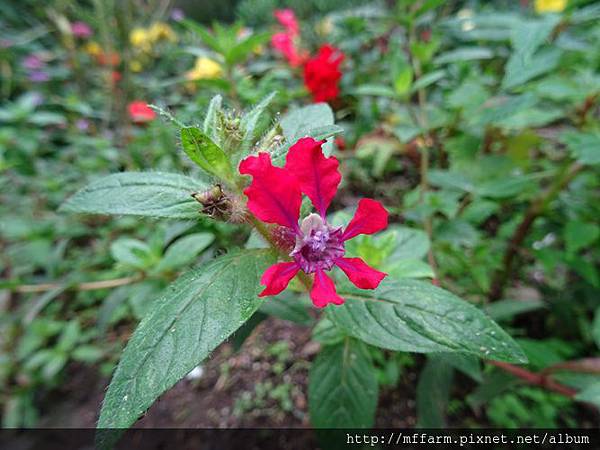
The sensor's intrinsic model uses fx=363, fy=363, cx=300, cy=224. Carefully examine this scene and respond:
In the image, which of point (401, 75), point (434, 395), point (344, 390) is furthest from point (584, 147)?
point (344, 390)

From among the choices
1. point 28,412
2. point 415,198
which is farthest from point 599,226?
point 28,412

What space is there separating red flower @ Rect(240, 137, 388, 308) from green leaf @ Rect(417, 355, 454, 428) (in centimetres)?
65

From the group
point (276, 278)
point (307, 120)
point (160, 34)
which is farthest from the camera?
point (160, 34)

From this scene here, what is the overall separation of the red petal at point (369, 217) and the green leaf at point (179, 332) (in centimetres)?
15

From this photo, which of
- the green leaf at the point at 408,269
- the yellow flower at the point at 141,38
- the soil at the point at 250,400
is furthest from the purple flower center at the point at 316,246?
the yellow flower at the point at 141,38

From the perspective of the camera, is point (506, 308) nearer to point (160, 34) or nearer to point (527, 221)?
point (527, 221)

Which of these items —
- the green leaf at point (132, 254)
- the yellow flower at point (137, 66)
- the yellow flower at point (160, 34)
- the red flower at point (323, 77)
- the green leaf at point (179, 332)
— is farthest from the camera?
the yellow flower at point (160, 34)

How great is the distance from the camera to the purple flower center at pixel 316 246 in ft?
1.72

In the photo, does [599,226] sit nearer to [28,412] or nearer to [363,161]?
[363,161]

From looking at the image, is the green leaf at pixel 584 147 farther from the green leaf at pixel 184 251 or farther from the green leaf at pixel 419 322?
the green leaf at pixel 184 251

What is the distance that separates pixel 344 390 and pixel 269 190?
1.71 feet

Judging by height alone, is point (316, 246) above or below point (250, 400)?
above

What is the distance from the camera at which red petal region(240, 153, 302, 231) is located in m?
0.44

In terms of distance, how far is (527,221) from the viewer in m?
1.20
